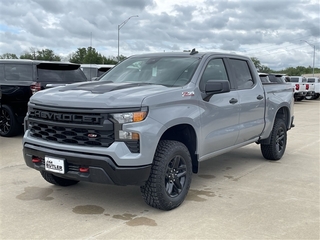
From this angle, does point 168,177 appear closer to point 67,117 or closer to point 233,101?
point 67,117

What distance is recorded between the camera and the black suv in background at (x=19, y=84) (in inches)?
349

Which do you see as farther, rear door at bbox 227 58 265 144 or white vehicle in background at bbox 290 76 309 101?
white vehicle in background at bbox 290 76 309 101

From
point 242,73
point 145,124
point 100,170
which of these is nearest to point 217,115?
point 242,73

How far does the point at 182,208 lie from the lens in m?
4.54

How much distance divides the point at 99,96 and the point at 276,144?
4109mm

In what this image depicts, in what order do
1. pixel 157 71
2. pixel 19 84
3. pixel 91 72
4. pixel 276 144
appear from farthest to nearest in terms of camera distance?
pixel 91 72, pixel 19 84, pixel 276 144, pixel 157 71

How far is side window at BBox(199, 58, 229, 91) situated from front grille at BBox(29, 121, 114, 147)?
5.21 feet

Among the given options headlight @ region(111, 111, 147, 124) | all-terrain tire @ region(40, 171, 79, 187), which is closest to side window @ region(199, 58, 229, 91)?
headlight @ region(111, 111, 147, 124)

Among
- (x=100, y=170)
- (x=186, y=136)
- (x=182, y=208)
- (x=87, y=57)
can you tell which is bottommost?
(x=182, y=208)

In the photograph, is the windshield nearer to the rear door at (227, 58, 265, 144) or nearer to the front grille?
the rear door at (227, 58, 265, 144)

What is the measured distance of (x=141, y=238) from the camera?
367 cm

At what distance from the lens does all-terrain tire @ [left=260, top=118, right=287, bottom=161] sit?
275 inches

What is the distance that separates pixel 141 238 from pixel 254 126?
3198 millimetres

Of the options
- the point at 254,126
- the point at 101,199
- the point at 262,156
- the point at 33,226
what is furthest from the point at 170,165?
the point at 262,156
